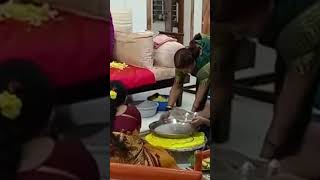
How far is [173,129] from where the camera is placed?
1.80 metres

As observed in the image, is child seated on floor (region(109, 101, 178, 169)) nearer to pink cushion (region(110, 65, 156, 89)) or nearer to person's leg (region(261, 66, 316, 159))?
person's leg (region(261, 66, 316, 159))

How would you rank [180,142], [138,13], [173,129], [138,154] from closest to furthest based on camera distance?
[138,154] → [180,142] → [173,129] → [138,13]

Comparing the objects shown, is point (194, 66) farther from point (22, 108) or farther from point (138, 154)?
point (22, 108)

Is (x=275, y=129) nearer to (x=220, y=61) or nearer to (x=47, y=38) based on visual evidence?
(x=220, y=61)

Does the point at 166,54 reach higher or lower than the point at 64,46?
lower

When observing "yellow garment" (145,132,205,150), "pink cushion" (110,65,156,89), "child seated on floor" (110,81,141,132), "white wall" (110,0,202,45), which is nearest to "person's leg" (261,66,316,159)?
"child seated on floor" (110,81,141,132)

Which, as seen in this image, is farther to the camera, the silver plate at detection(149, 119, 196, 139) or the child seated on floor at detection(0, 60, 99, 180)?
the silver plate at detection(149, 119, 196, 139)

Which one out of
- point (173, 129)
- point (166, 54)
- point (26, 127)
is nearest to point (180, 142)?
point (173, 129)

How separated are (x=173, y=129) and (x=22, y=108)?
136 cm

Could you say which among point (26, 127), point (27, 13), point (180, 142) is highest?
point (27, 13)

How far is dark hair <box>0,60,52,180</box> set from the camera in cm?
46

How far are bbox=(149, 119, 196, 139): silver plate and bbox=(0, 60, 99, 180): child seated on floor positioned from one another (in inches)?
49.1

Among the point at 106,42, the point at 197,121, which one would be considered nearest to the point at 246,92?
the point at 106,42

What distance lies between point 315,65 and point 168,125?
4.60 feet
